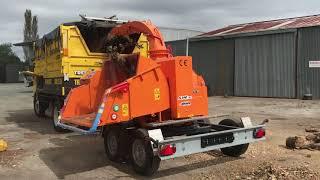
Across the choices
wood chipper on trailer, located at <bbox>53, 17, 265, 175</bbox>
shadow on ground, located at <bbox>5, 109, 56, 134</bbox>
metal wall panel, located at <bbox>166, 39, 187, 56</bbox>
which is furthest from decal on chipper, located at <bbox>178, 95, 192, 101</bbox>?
metal wall panel, located at <bbox>166, 39, 187, 56</bbox>

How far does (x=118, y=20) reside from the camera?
13.8m

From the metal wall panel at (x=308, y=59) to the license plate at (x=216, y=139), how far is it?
1666cm

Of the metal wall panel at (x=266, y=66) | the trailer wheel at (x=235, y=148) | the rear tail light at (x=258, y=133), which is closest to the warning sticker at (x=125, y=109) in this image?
the trailer wheel at (x=235, y=148)

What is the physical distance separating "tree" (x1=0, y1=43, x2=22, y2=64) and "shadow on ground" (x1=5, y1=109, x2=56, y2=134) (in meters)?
59.6

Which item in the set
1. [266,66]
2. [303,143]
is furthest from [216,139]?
[266,66]

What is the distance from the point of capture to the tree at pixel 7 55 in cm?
7775

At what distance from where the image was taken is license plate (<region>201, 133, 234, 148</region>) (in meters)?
7.73

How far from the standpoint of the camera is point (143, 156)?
766cm

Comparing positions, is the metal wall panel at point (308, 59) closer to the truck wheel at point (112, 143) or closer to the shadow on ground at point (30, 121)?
the shadow on ground at point (30, 121)

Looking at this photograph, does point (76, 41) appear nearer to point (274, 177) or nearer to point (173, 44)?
point (274, 177)

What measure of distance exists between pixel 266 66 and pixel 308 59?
2598 mm

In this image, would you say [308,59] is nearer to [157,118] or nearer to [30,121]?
[30,121]

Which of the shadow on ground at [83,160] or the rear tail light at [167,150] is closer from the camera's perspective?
the rear tail light at [167,150]

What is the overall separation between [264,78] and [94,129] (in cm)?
1946
